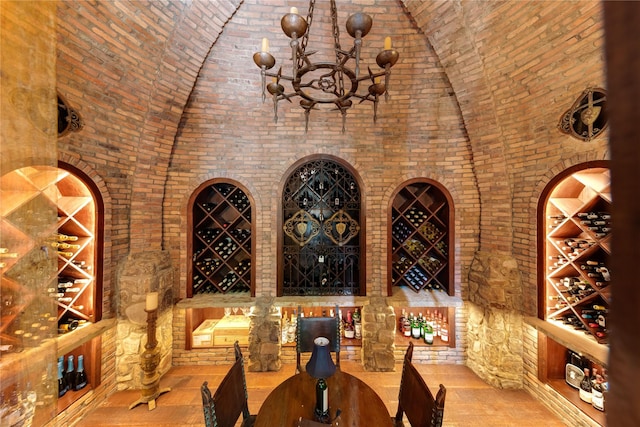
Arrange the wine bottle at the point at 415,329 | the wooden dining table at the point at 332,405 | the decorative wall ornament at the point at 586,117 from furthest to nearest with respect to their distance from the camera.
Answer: the wine bottle at the point at 415,329, the decorative wall ornament at the point at 586,117, the wooden dining table at the point at 332,405

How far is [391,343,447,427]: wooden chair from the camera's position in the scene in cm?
153

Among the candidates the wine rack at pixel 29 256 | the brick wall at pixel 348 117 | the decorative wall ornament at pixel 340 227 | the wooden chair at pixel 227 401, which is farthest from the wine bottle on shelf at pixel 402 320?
the wine rack at pixel 29 256

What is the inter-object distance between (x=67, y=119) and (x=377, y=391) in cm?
436

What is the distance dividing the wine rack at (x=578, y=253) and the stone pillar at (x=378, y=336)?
5.70 feet

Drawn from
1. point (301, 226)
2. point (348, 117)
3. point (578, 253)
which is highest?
point (348, 117)

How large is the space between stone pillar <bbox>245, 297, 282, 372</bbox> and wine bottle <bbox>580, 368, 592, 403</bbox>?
10.9 ft

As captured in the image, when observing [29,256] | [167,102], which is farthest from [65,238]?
[29,256]

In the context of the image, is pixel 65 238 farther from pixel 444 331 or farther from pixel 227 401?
pixel 444 331

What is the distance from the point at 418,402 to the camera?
178cm

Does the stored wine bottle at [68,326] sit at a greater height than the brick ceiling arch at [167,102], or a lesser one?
lesser

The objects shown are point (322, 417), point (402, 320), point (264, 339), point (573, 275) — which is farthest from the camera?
point (402, 320)

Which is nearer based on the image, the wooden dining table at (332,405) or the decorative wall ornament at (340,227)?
the wooden dining table at (332,405)

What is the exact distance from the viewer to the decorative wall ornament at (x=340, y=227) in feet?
11.7

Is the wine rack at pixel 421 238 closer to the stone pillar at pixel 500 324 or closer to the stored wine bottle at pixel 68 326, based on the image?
the stone pillar at pixel 500 324
